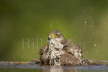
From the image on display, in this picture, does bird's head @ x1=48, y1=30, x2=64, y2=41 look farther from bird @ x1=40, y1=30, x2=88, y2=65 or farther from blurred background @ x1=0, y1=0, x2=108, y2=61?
blurred background @ x1=0, y1=0, x2=108, y2=61

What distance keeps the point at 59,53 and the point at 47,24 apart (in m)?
5.93

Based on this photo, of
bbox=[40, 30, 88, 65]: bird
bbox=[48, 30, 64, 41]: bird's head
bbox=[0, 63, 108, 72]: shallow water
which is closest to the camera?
bbox=[0, 63, 108, 72]: shallow water

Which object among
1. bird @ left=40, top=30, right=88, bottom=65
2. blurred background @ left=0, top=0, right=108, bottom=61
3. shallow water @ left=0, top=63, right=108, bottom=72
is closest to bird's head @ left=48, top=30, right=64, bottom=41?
bird @ left=40, top=30, right=88, bottom=65

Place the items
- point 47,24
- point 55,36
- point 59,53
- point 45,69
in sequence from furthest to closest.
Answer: point 47,24 < point 55,36 < point 59,53 < point 45,69

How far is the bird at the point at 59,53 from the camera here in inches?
326

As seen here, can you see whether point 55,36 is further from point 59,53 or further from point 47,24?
point 47,24

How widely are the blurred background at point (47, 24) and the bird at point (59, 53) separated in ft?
14.8

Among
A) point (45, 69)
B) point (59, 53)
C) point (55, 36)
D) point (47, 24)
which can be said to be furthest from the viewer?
point (47, 24)

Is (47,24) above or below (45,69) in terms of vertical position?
above

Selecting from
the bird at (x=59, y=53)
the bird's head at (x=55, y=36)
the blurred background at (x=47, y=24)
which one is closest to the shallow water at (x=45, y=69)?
the bird at (x=59, y=53)

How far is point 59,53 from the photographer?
329 inches

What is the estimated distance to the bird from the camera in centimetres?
827

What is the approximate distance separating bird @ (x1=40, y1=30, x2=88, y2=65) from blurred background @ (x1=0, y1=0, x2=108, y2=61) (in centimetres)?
450

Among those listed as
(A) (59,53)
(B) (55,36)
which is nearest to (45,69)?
(A) (59,53)
